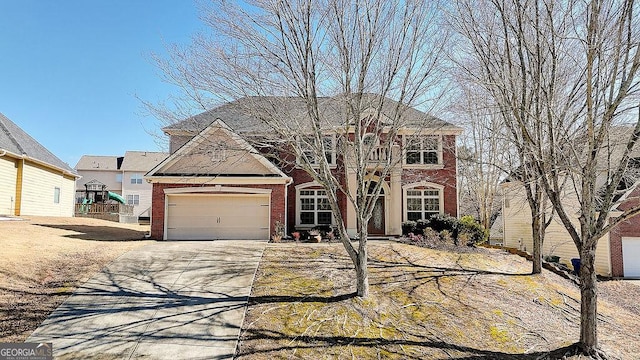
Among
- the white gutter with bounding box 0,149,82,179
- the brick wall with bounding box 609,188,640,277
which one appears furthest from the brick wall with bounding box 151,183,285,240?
the brick wall with bounding box 609,188,640,277

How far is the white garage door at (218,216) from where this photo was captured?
650 inches

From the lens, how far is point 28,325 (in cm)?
738

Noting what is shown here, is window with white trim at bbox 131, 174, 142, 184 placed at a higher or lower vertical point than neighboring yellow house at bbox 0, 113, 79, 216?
higher

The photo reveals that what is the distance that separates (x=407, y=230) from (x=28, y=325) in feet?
47.5

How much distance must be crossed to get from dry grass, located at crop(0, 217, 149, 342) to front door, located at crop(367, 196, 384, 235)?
10.6 meters

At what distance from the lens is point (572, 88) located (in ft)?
28.8

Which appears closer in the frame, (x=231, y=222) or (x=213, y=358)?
(x=213, y=358)

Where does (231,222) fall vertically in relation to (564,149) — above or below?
below

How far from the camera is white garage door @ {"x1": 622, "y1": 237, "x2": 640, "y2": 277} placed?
666 inches

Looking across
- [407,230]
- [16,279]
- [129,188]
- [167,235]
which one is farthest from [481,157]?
[129,188]

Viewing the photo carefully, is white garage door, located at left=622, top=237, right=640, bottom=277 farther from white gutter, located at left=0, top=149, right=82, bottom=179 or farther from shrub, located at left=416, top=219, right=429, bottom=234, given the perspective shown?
white gutter, located at left=0, top=149, right=82, bottom=179

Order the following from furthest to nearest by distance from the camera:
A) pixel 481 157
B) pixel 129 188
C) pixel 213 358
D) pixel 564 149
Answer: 1. pixel 129 188
2. pixel 481 157
3. pixel 564 149
4. pixel 213 358

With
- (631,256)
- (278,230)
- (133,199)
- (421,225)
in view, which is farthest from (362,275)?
(133,199)

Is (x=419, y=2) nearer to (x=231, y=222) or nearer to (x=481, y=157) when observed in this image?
(x=231, y=222)
